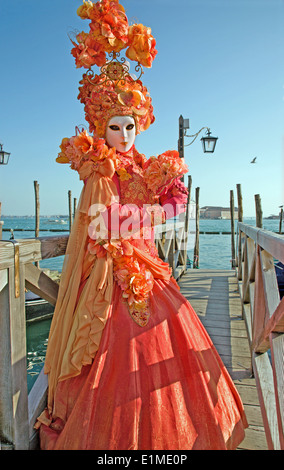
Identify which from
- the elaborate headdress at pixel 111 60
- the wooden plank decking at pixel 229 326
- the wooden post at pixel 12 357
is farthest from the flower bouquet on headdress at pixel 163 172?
the wooden plank decking at pixel 229 326

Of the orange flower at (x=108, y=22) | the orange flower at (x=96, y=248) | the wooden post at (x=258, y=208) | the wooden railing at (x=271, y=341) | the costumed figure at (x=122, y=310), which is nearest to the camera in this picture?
the wooden railing at (x=271, y=341)

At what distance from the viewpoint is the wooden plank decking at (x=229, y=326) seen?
1909 mm

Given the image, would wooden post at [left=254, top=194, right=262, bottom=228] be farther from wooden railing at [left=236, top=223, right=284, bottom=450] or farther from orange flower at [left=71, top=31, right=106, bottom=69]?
orange flower at [left=71, top=31, right=106, bottom=69]

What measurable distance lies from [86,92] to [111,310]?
4.57ft

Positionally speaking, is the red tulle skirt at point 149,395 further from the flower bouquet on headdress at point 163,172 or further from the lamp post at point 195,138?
the lamp post at point 195,138

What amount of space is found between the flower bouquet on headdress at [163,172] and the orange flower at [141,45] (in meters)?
0.65

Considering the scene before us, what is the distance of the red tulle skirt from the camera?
4.29ft

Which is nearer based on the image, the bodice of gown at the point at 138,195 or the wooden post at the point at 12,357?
the wooden post at the point at 12,357

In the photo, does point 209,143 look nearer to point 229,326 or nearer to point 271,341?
point 229,326

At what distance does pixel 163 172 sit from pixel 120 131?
1.28 ft

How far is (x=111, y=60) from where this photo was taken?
6.25 ft

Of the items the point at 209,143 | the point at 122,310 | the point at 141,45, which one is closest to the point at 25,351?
the point at 122,310

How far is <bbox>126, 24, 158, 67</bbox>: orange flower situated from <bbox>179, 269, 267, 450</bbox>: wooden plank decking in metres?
2.38
